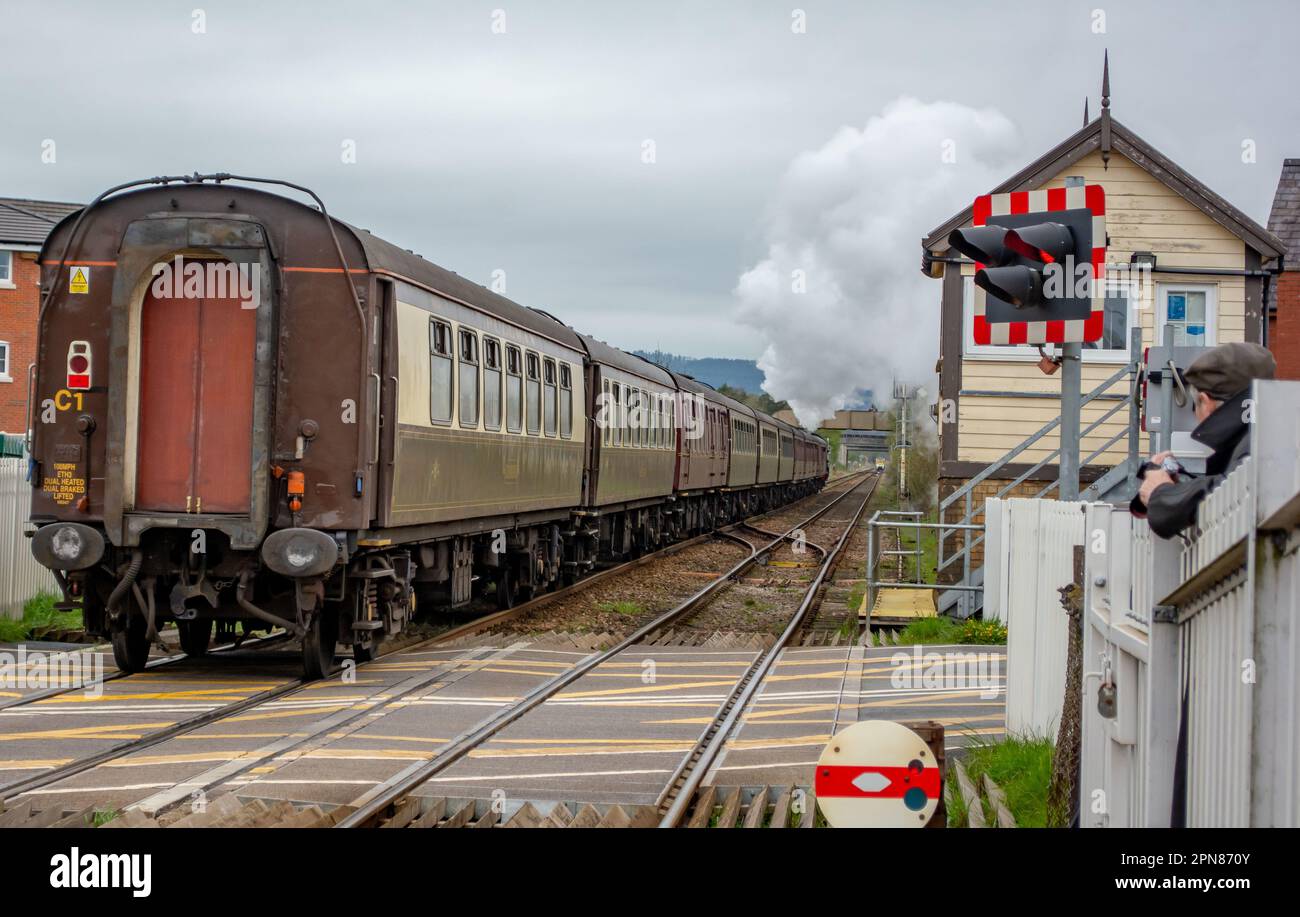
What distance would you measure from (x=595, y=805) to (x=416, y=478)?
521 cm

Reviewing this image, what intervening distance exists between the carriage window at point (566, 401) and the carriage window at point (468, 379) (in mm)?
4110

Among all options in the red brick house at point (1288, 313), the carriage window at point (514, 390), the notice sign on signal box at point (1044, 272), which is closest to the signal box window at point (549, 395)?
the carriage window at point (514, 390)

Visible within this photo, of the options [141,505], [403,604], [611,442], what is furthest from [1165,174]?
[141,505]

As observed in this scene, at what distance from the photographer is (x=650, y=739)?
889 centimetres

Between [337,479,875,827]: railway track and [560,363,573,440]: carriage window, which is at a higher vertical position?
[560,363,573,440]: carriage window

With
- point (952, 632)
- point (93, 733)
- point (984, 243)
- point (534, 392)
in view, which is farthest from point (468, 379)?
point (984, 243)

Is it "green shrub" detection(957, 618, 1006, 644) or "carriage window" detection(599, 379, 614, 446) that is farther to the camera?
A: "carriage window" detection(599, 379, 614, 446)

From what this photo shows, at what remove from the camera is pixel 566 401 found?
17953 mm

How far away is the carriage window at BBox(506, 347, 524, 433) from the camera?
14.8m

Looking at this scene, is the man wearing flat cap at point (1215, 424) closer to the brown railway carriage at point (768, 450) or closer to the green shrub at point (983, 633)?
the green shrub at point (983, 633)

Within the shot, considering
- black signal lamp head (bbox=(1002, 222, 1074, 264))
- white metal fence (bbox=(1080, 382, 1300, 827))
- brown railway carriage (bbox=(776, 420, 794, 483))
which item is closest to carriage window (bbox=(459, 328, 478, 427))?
black signal lamp head (bbox=(1002, 222, 1074, 264))

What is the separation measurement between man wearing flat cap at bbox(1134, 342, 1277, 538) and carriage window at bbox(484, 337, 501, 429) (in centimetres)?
1018

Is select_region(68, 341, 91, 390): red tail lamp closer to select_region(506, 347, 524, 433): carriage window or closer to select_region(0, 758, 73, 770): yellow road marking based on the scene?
select_region(0, 758, 73, 770): yellow road marking

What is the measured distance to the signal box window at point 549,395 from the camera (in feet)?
54.4
